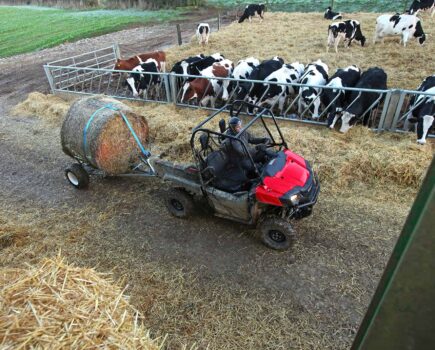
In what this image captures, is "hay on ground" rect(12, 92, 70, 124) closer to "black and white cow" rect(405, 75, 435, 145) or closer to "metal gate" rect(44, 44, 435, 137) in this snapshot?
"metal gate" rect(44, 44, 435, 137)

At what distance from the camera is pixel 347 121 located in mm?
8039

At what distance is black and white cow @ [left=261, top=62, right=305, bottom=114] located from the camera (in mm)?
9451

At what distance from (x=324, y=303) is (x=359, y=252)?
3.71ft

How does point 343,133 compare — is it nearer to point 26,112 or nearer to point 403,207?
point 403,207

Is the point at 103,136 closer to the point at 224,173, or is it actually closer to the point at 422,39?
the point at 224,173

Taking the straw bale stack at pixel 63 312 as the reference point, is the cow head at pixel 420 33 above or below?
below

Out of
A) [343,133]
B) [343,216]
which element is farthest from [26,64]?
[343,216]

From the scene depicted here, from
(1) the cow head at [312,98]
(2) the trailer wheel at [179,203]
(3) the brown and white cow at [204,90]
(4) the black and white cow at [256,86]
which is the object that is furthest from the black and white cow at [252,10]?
(2) the trailer wheel at [179,203]

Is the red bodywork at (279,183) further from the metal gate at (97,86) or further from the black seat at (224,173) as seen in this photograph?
the metal gate at (97,86)

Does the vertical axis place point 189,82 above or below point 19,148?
above

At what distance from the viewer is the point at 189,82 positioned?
404 inches

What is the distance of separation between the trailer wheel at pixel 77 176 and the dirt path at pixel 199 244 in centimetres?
19

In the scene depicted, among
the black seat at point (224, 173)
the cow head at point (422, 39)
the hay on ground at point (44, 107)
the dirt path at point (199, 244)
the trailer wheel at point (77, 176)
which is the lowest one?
the hay on ground at point (44, 107)

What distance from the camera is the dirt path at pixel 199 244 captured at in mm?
4480
